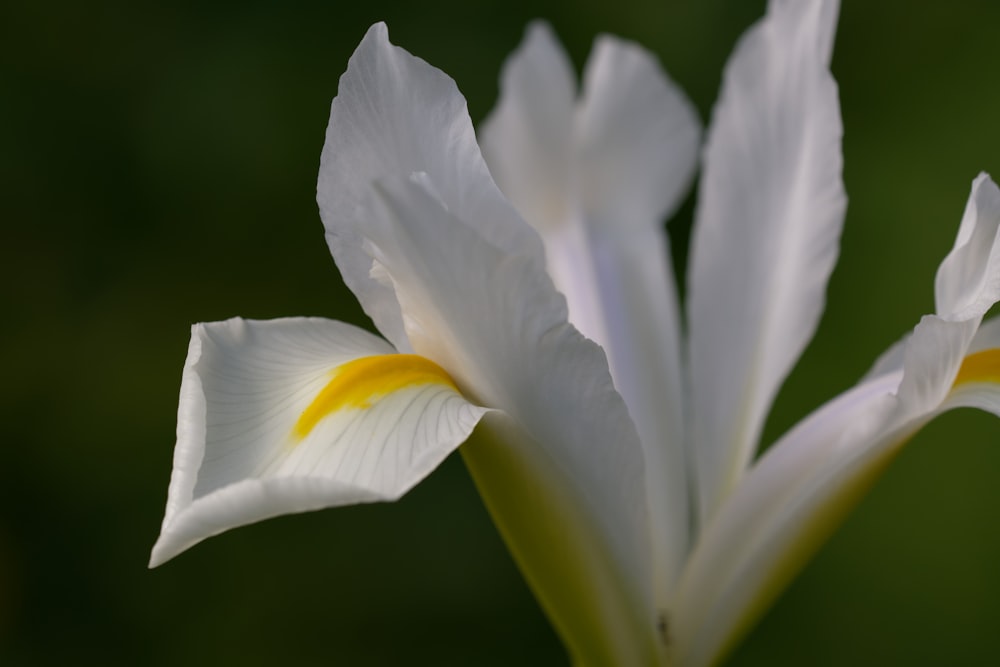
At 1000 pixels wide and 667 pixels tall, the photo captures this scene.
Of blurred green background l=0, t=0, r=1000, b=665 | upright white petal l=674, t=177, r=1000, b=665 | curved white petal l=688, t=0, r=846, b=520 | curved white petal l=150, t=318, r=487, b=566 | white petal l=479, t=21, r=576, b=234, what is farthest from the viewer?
blurred green background l=0, t=0, r=1000, b=665

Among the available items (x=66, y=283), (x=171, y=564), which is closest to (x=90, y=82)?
(x=66, y=283)

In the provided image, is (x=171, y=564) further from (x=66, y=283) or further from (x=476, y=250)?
(x=476, y=250)

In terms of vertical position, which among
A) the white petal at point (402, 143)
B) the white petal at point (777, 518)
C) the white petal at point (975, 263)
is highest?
the white petal at point (402, 143)

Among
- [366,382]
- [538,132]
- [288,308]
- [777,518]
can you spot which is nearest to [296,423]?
[366,382]

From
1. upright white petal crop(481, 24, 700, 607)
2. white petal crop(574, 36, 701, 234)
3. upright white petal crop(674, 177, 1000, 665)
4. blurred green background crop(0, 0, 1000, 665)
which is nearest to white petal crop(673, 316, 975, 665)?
upright white petal crop(674, 177, 1000, 665)

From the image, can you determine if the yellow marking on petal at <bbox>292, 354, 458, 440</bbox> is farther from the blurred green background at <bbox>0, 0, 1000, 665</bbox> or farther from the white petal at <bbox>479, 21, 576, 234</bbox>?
the blurred green background at <bbox>0, 0, 1000, 665</bbox>

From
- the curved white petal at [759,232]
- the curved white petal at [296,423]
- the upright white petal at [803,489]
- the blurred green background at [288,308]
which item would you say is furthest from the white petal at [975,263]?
the blurred green background at [288,308]

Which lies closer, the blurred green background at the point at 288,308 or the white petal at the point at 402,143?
the white petal at the point at 402,143

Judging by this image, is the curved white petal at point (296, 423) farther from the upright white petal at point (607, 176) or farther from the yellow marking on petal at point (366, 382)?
the upright white petal at point (607, 176)
